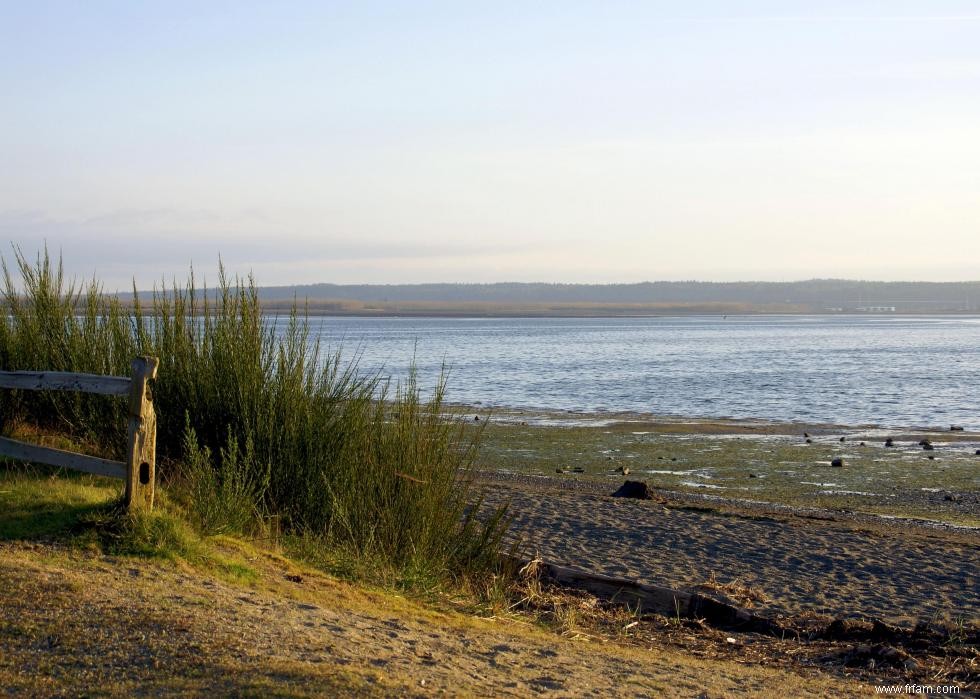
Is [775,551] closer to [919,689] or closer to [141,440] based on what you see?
[919,689]

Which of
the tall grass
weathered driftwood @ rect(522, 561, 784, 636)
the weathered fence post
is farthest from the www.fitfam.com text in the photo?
the weathered fence post

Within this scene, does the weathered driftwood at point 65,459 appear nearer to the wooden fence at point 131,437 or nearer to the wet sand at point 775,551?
the wooden fence at point 131,437

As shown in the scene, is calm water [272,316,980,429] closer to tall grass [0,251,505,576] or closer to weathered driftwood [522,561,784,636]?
tall grass [0,251,505,576]

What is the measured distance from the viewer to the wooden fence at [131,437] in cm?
773

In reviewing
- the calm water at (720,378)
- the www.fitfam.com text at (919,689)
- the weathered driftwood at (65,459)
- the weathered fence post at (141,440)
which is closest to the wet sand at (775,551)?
the www.fitfam.com text at (919,689)

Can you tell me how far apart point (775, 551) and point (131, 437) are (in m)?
7.76

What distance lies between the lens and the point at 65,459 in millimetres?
8164

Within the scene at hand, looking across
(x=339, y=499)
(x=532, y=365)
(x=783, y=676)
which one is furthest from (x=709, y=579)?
(x=532, y=365)

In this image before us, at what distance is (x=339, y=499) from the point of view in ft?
31.4

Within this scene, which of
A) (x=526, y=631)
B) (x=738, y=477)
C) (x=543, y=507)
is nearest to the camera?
(x=526, y=631)

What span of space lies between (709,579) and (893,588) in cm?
192

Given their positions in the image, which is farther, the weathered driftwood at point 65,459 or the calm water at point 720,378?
the calm water at point 720,378

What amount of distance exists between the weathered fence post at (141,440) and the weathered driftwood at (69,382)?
110 mm

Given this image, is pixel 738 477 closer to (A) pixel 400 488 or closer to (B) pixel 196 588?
(A) pixel 400 488
